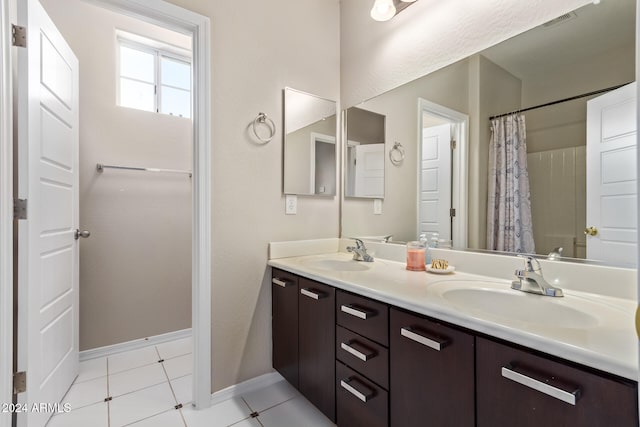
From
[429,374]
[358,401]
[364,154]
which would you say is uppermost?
[364,154]

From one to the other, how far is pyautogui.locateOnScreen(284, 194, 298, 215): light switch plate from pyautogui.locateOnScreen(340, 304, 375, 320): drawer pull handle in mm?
833

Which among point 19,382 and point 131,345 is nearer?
point 19,382

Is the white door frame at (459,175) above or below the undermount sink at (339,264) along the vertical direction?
above

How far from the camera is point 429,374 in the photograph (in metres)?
0.94

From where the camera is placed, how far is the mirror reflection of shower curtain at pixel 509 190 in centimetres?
124

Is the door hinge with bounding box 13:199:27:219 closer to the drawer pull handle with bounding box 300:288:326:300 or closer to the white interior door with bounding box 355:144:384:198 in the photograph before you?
the drawer pull handle with bounding box 300:288:326:300

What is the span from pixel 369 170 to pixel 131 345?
2274mm

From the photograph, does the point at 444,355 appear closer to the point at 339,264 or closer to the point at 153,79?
the point at 339,264

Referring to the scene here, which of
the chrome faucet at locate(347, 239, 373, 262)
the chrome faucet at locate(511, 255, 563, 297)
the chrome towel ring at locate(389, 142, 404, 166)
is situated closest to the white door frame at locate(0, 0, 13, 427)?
the chrome faucet at locate(347, 239, 373, 262)

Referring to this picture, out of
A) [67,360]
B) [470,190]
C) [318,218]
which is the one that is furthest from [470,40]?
[67,360]

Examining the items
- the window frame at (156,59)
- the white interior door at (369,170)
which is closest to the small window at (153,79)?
the window frame at (156,59)

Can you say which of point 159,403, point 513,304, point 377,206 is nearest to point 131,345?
point 159,403

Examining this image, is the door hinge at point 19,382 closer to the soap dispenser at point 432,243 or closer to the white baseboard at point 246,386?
the white baseboard at point 246,386

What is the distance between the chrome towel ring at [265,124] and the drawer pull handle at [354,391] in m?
1.37
